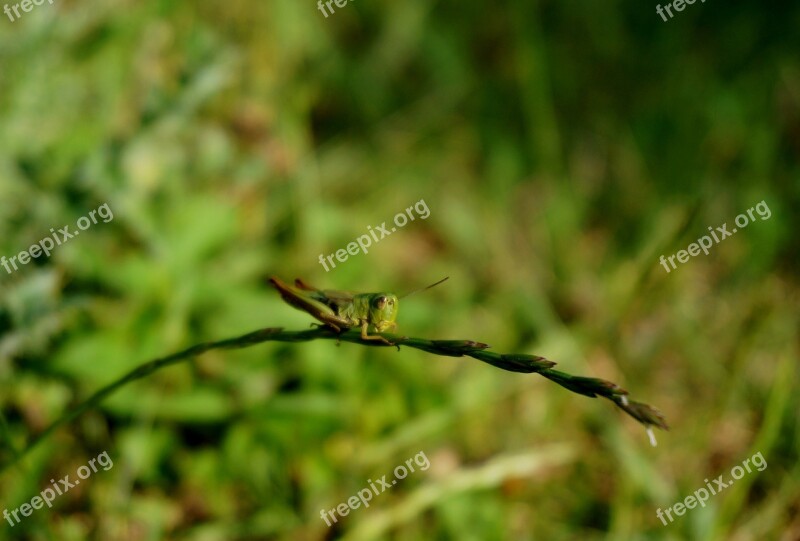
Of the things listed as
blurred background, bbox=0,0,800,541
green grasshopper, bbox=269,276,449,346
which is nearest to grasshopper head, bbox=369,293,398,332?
green grasshopper, bbox=269,276,449,346

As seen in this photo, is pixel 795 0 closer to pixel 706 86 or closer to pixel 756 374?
pixel 706 86

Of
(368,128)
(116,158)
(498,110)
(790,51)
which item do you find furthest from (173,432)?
(790,51)

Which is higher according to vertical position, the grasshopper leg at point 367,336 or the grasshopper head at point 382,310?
the grasshopper head at point 382,310

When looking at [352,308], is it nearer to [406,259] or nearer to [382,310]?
[382,310]

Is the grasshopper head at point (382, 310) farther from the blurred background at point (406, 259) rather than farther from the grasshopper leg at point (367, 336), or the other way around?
the blurred background at point (406, 259)

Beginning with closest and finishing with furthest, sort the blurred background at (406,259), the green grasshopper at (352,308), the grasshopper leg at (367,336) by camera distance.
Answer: the grasshopper leg at (367,336), the green grasshopper at (352,308), the blurred background at (406,259)

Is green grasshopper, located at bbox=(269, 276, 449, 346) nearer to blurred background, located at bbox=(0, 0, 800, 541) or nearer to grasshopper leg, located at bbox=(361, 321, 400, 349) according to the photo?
grasshopper leg, located at bbox=(361, 321, 400, 349)

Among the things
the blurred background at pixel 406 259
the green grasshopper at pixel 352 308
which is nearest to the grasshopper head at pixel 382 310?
the green grasshopper at pixel 352 308
